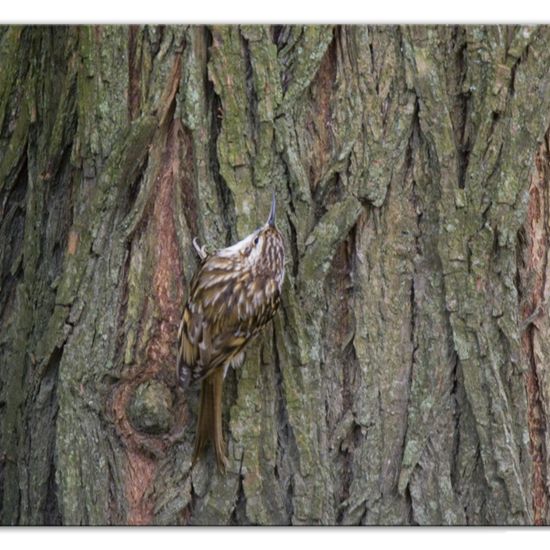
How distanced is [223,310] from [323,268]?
0.26 m

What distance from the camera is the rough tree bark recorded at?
94.4 inches

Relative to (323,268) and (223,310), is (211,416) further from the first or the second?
(323,268)

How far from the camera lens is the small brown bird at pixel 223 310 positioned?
2.34 m

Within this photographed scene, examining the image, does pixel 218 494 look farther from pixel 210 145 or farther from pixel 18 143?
pixel 18 143

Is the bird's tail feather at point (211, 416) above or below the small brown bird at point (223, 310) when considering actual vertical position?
below

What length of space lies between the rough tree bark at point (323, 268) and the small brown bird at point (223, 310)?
0.05m

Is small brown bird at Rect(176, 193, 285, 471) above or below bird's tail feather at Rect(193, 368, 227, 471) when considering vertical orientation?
above

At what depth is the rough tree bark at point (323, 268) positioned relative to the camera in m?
2.40

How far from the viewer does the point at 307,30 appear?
7.91ft

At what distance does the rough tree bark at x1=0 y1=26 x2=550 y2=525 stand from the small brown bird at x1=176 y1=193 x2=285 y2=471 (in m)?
0.05

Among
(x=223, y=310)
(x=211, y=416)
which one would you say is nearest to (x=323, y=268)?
(x=223, y=310)

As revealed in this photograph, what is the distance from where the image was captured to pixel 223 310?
93.6 inches

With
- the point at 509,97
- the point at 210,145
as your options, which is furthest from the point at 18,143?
the point at 509,97

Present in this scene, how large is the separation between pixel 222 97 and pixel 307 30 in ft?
0.85
